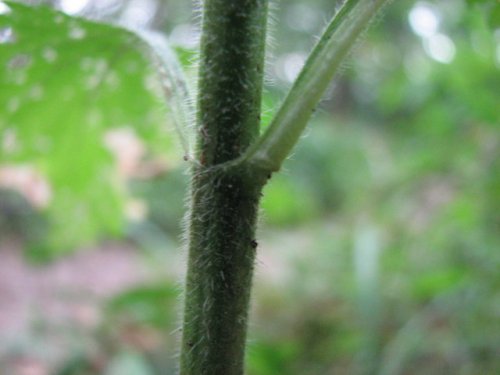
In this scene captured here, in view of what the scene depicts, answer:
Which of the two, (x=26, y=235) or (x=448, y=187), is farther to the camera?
(x=26, y=235)

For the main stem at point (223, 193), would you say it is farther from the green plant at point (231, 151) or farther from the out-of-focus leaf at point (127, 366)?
the out-of-focus leaf at point (127, 366)

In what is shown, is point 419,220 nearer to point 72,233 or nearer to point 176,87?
point 72,233

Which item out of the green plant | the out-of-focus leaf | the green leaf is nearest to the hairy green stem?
the green plant

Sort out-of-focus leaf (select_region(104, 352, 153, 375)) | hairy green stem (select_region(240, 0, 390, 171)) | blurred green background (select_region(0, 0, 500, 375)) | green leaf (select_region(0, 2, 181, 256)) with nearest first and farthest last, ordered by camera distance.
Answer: hairy green stem (select_region(240, 0, 390, 171)), green leaf (select_region(0, 2, 181, 256)), blurred green background (select_region(0, 0, 500, 375)), out-of-focus leaf (select_region(104, 352, 153, 375))

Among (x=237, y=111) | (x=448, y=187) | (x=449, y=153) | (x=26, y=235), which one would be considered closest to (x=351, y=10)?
(x=237, y=111)

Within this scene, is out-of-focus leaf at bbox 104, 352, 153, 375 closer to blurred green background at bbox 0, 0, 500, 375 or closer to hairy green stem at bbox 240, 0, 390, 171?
blurred green background at bbox 0, 0, 500, 375

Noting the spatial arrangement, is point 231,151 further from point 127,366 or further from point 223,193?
point 127,366

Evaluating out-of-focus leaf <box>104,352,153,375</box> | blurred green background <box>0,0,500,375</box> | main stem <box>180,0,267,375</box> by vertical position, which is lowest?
main stem <box>180,0,267,375</box>
